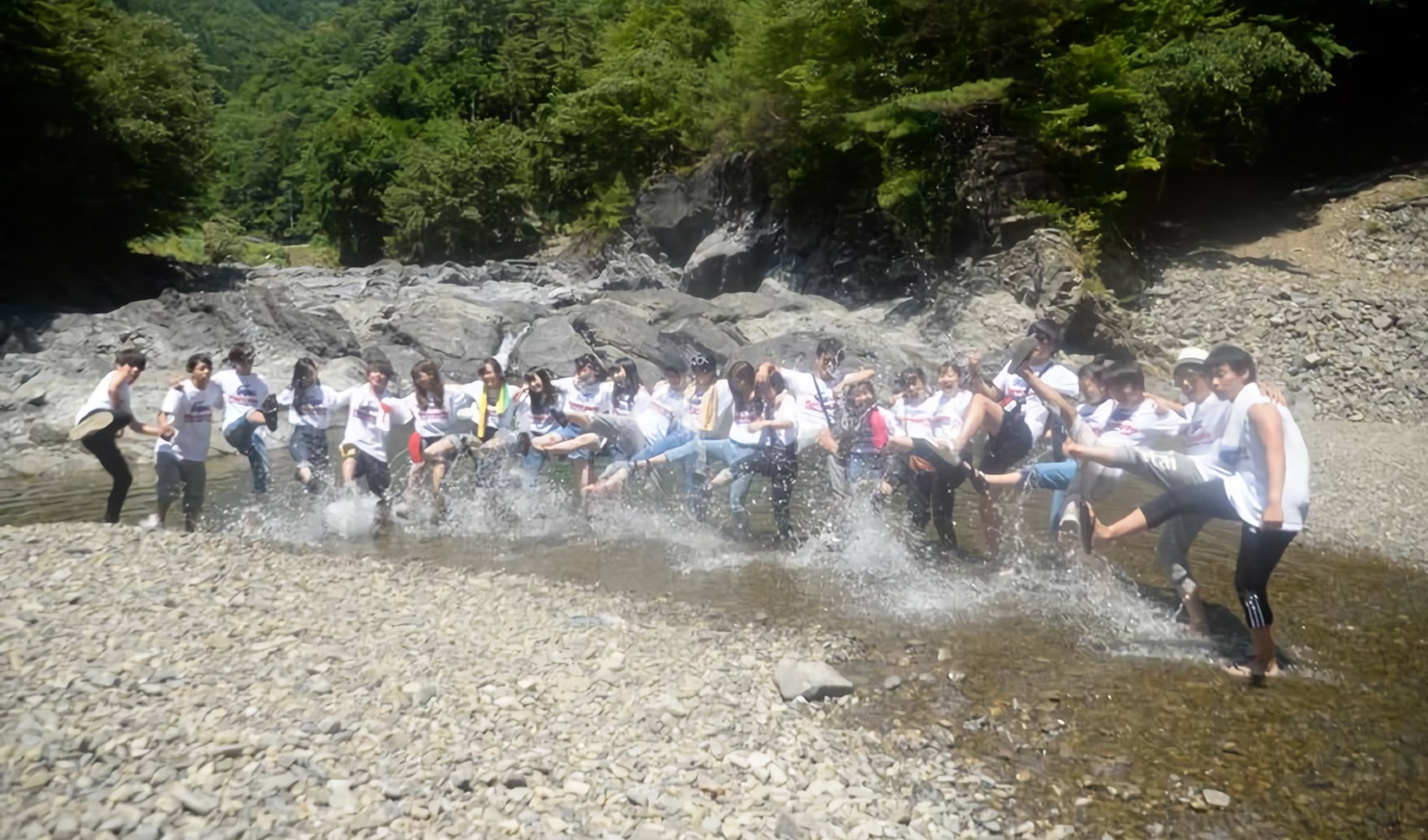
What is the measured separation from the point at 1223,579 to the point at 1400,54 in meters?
24.9

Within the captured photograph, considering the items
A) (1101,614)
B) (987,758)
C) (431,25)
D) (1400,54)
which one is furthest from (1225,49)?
(431,25)

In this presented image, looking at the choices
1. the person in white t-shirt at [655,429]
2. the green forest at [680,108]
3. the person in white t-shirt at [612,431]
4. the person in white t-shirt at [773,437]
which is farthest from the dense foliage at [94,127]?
the person in white t-shirt at [773,437]

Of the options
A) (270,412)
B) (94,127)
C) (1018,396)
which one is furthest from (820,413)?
(94,127)

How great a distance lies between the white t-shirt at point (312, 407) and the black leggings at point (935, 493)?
592 centimetres

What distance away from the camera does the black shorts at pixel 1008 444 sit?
8.78m

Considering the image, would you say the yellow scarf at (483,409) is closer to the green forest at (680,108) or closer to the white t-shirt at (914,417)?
the white t-shirt at (914,417)

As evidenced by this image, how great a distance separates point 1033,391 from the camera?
29.8 feet

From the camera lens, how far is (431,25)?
5712 centimetres

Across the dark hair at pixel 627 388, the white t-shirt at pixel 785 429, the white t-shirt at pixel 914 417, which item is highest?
the white t-shirt at pixel 914 417

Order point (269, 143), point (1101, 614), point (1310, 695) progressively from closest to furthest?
point (1310, 695)
point (1101, 614)
point (269, 143)

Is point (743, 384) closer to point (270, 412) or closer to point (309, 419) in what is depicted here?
point (309, 419)

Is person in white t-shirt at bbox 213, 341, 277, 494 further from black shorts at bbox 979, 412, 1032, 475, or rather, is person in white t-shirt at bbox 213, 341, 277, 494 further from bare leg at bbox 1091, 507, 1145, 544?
bare leg at bbox 1091, 507, 1145, 544

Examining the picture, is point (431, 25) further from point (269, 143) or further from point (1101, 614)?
point (1101, 614)

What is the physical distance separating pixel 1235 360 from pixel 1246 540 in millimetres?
1074
